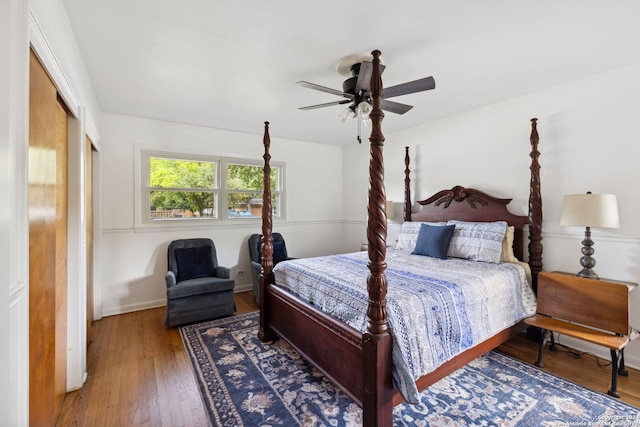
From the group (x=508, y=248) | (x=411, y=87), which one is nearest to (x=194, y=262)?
(x=411, y=87)

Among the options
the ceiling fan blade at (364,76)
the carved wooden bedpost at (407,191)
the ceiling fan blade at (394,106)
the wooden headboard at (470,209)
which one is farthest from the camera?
the carved wooden bedpost at (407,191)

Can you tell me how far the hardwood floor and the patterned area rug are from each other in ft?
0.46

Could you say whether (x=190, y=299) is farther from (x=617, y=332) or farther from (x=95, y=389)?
(x=617, y=332)

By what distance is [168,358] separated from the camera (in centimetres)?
258

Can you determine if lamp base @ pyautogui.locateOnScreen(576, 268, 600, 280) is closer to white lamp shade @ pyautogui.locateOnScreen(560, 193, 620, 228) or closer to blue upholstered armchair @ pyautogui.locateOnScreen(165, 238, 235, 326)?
white lamp shade @ pyautogui.locateOnScreen(560, 193, 620, 228)

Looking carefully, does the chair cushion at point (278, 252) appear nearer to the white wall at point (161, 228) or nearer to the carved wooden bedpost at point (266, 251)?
the white wall at point (161, 228)

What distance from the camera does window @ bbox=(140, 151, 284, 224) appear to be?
3.88 meters

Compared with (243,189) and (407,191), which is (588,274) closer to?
(407,191)

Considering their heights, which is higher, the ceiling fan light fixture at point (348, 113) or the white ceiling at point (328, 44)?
the white ceiling at point (328, 44)

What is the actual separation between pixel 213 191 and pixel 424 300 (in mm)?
3446

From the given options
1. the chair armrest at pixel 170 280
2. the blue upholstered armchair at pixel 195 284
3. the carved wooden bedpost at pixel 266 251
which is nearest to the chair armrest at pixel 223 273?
the blue upholstered armchair at pixel 195 284

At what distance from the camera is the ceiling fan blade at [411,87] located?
2037 mm

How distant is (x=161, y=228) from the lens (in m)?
3.88

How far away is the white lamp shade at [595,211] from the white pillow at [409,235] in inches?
53.9
